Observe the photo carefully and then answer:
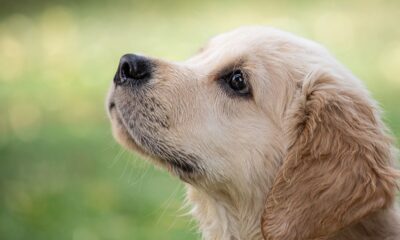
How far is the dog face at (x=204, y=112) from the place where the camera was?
187 inches

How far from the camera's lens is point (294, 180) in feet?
14.9

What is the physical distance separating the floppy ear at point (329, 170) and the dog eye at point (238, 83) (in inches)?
11.3

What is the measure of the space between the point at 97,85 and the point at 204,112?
639cm

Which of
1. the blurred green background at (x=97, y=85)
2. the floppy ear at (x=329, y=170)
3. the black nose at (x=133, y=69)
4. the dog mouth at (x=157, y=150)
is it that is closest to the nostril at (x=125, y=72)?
the black nose at (x=133, y=69)

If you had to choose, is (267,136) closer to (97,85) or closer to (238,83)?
(238,83)

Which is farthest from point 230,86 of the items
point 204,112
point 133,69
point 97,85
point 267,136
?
point 97,85

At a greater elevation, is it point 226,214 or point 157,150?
point 157,150

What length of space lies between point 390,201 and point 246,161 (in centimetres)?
70

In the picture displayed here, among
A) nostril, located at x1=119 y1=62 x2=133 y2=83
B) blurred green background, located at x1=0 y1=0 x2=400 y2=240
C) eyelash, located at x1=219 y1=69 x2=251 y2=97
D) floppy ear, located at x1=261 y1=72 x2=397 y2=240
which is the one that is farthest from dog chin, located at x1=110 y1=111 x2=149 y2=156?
floppy ear, located at x1=261 y1=72 x2=397 y2=240

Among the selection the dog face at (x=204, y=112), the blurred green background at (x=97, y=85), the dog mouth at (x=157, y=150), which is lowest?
the blurred green background at (x=97, y=85)

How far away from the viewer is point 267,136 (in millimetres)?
4727

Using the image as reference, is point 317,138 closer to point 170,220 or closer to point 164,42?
point 170,220

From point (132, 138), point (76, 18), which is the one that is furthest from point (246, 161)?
point (76, 18)

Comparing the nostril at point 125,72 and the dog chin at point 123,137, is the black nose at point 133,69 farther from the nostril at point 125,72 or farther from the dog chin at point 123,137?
the dog chin at point 123,137
